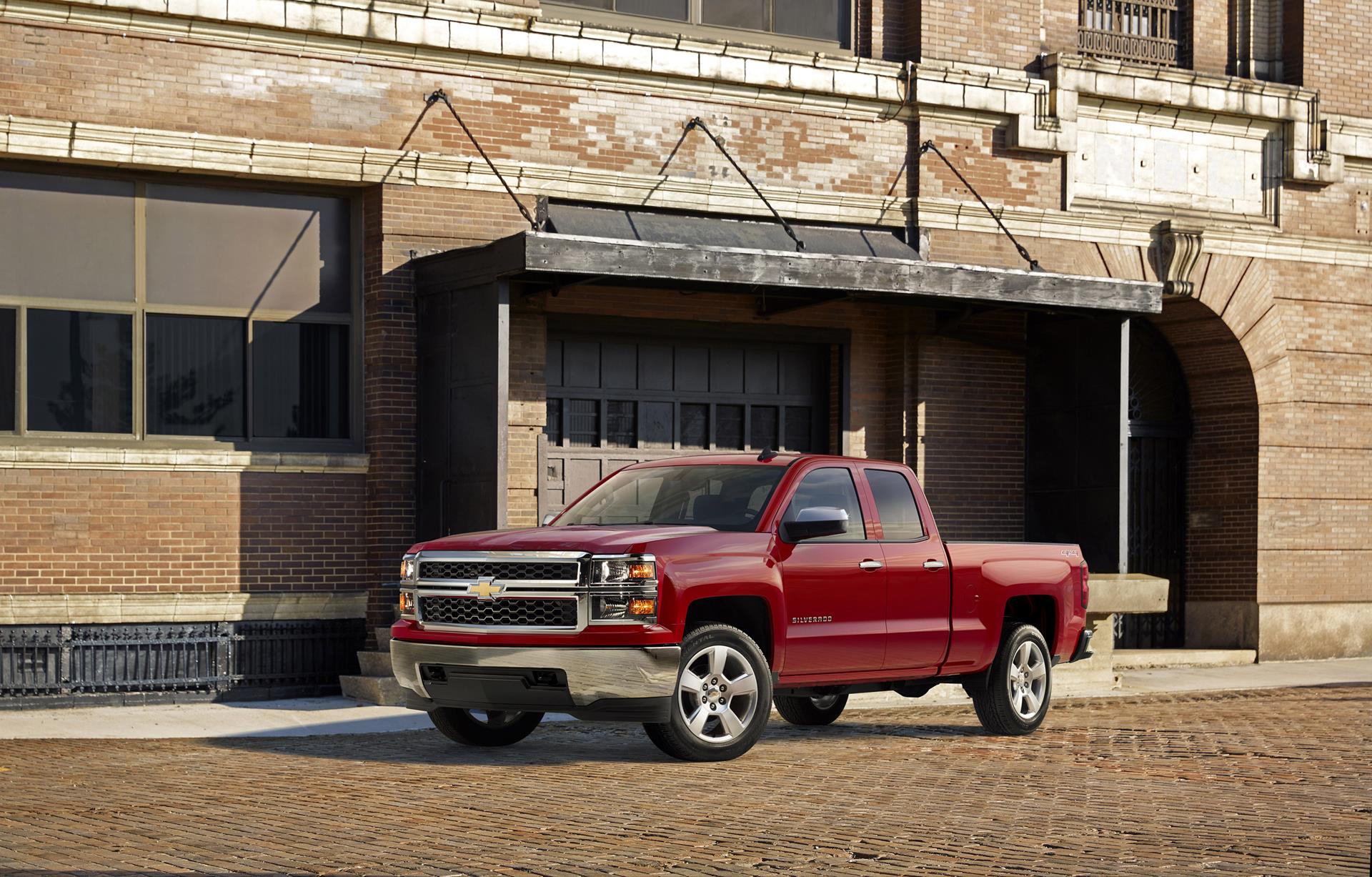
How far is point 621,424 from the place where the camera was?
17891 millimetres

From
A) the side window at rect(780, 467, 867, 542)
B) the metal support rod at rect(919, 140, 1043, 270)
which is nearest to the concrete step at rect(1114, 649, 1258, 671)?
the metal support rod at rect(919, 140, 1043, 270)

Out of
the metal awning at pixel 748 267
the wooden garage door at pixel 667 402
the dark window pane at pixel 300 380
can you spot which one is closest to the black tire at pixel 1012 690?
the metal awning at pixel 748 267

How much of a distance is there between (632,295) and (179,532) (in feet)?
16.2

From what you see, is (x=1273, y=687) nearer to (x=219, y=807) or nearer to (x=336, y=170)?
(x=336, y=170)

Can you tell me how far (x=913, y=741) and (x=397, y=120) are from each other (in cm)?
772

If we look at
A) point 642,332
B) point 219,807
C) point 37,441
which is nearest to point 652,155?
point 642,332

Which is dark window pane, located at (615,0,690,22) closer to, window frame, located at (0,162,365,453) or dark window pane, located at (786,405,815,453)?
window frame, located at (0,162,365,453)

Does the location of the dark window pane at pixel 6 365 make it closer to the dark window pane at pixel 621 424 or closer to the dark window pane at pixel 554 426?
the dark window pane at pixel 554 426

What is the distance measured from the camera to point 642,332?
58.9 feet

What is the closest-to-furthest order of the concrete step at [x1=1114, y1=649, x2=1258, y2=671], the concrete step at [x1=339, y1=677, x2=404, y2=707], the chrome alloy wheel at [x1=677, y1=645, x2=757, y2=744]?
the chrome alloy wheel at [x1=677, y1=645, x2=757, y2=744] < the concrete step at [x1=339, y1=677, x2=404, y2=707] < the concrete step at [x1=1114, y1=649, x2=1258, y2=671]

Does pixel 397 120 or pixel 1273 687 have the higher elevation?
pixel 397 120

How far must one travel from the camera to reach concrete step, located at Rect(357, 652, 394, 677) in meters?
15.6

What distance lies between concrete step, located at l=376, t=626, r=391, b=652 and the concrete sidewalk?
1.78 ft

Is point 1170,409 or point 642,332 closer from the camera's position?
point 642,332
